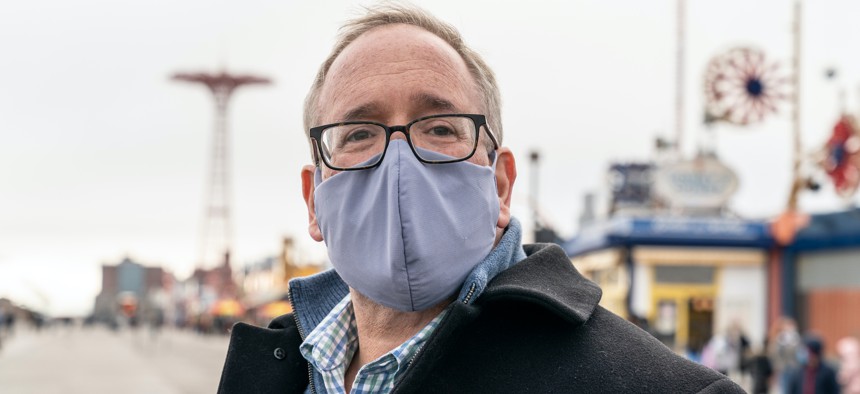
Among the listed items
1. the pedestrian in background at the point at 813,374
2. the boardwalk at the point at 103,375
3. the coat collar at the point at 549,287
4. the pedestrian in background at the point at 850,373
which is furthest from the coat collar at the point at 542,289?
the boardwalk at the point at 103,375

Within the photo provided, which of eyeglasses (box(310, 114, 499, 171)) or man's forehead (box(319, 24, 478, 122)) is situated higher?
man's forehead (box(319, 24, 478, 122))

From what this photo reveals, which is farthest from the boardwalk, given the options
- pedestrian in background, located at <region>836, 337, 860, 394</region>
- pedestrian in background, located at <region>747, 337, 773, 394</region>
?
pedestrian in background, located at <region>836, 337, 860, 394</region>

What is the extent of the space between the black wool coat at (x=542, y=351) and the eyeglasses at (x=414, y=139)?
0.95 feet

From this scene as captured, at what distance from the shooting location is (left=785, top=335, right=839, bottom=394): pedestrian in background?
12.6 metres

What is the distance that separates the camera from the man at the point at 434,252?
223cm

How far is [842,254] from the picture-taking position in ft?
108

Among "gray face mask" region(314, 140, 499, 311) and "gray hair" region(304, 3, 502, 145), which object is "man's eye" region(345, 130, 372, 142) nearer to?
"gray face mask" region(314, 140, 499, 311)

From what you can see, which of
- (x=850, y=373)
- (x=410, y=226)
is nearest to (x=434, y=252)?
(x=410, y=226)

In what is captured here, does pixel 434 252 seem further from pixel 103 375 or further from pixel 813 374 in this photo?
pixel 103 375

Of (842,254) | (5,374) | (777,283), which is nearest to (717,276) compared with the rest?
(777,283)

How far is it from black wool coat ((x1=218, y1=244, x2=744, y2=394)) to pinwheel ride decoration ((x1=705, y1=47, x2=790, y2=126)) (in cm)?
2964

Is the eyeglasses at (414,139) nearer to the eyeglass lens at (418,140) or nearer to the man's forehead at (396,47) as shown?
the eyeglass lens at (418,140)

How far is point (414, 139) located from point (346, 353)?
0.59 metres

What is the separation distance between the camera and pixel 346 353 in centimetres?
263
